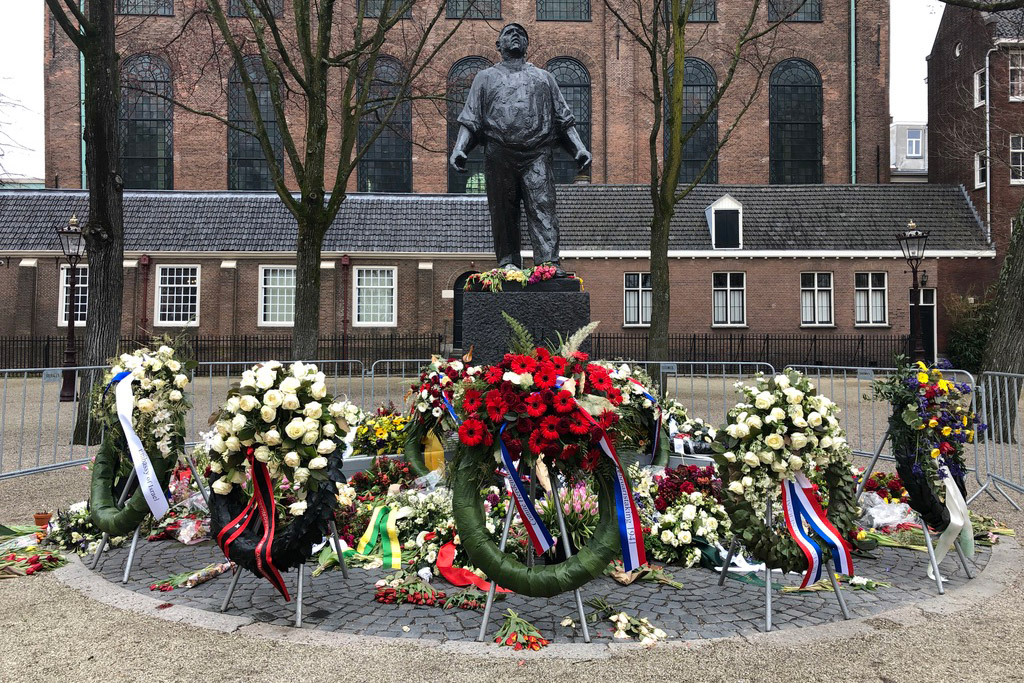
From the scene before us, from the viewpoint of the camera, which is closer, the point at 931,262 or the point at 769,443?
the point at 769,443

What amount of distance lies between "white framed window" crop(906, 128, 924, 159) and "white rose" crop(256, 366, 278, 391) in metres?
74.6

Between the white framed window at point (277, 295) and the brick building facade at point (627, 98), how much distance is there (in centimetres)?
870

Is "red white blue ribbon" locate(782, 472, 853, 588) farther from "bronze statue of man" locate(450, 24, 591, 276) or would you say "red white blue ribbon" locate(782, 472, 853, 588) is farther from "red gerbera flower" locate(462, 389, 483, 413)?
"bronze statue of man" locate(450, 24, 591, 276)

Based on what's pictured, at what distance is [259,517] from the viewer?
169 inches

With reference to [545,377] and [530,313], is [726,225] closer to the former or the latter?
[530,313]

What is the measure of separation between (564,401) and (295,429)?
161cm

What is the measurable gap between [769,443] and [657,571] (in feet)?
4.54

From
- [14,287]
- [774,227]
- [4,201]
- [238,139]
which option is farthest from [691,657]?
[238,139]

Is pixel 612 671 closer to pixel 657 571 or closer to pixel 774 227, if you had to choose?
pixel 657 571

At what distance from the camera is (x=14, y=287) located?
2666cm

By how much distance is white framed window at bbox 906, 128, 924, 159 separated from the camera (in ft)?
219

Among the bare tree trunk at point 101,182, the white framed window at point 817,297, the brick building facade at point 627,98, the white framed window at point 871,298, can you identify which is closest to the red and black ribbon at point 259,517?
the bare tree trunk at point 101,182

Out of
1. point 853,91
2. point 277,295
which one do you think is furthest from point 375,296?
point 853,91

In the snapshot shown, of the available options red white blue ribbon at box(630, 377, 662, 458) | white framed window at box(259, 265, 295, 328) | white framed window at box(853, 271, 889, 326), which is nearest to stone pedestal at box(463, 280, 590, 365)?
red white blue ribbon at box(630, 377, 662, 458)
